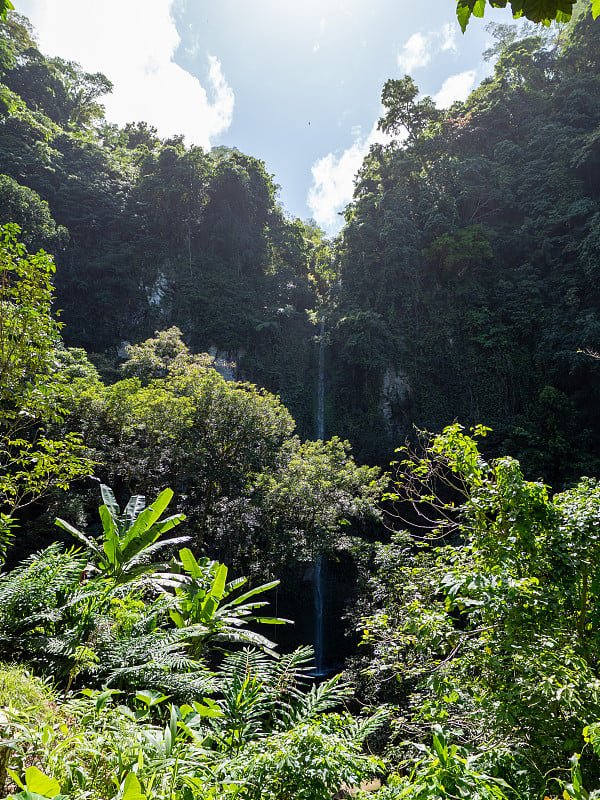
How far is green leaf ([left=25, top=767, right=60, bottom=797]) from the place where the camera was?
114 cm

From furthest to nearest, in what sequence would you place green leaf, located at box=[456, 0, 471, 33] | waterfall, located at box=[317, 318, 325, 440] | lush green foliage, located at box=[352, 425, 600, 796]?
waterfall, located at box=[317, 318, 325, 440]
lush green foliage, located at box=[352, 425, 600, 796]
green leaf, located at box=[456, 0, 471, 33]

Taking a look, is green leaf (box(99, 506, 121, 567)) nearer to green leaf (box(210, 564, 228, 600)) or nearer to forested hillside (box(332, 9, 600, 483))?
green leaf (box(210, 564, 228, 600))

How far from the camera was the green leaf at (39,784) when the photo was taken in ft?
3.74

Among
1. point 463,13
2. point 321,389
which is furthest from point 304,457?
point 463,13

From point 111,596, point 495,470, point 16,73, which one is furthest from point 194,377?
point 16,73

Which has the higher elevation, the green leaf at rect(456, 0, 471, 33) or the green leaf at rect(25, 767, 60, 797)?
the green leaf at rect(456, 0, 471, 33)

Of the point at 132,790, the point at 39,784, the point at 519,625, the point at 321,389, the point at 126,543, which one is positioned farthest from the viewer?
the point at 321,389

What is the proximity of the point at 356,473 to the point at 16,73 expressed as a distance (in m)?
27.4

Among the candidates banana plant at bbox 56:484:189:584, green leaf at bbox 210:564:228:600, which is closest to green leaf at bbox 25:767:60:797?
green leaf at bbox 210:564:228:600

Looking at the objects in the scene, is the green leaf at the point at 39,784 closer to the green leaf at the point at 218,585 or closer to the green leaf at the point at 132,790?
the green leaf at the point at 132,790

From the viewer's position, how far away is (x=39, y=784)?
1.14 m

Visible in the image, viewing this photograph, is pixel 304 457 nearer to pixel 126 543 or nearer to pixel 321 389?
pixel 126 543

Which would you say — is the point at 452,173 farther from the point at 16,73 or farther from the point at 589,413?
the point at 16,73

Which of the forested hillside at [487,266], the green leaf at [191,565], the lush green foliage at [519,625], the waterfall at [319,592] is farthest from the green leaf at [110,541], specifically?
the forested hillside at [487,266]
